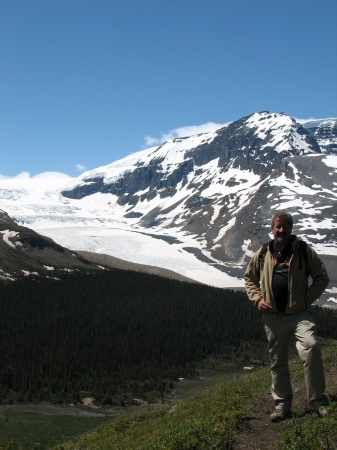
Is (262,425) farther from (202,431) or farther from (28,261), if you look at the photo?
A: (28,261)

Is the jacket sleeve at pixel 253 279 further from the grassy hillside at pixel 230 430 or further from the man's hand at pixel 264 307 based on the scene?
the grassy hillside at pixel 230 430

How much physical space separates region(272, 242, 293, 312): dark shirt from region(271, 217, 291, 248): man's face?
148 millimetres

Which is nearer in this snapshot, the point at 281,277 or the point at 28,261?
the point at 281,277

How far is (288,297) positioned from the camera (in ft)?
37.4

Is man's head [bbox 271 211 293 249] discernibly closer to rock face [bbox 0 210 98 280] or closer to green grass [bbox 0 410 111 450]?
green grass [bbox 0 410 111 450]

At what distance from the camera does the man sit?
11.0m

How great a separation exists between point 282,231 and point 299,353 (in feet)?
9.18

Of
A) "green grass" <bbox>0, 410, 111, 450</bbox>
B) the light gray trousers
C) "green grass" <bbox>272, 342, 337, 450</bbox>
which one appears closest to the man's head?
the light gray trousers

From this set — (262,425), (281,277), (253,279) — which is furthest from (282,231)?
(262,425)

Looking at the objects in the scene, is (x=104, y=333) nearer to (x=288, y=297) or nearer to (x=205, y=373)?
(x=205, y=373)

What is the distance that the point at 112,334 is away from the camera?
111125 mm

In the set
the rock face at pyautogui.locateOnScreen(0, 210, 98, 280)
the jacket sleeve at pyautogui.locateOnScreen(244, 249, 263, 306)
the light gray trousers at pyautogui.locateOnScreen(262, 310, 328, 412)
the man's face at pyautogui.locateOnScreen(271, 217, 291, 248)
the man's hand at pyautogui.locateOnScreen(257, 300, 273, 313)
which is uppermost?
the man's face at pyautogui.locateOnScreen(271, 217, 291, 248)

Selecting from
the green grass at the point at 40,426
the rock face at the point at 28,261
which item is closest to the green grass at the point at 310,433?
the green grass at the point at 40,426

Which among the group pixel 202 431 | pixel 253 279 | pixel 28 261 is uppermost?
pixel 253 279
